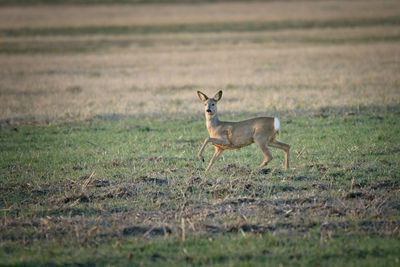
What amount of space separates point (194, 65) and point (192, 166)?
2193 centimetres

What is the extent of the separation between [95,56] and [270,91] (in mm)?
19591

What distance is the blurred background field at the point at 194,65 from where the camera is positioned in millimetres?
19047

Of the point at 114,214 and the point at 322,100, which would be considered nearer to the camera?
the point at 114,214

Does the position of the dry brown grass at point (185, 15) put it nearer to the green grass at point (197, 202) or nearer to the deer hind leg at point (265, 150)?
the green grass at point (197, 202)

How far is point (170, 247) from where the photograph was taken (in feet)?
21.6

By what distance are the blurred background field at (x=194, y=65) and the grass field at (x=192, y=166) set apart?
17cm

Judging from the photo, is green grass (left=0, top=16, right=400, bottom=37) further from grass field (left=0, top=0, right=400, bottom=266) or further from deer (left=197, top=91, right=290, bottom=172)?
deer (left=197, top=91, right=290, bottom=172)

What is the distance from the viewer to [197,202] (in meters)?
8.35

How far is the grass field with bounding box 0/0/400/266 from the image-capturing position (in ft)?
21.7

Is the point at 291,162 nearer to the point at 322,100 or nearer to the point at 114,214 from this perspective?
the point at 114,214

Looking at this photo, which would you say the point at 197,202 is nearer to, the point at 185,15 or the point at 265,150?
the point at 265,150

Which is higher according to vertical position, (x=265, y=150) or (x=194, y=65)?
(x=194, y=65)

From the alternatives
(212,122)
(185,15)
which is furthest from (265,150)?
(185,15)

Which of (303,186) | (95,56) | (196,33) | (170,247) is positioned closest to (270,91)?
(303,186)
